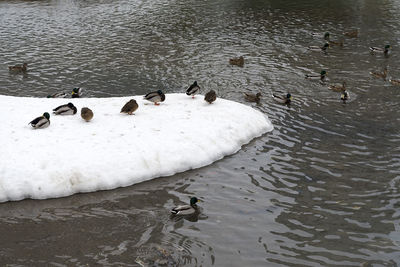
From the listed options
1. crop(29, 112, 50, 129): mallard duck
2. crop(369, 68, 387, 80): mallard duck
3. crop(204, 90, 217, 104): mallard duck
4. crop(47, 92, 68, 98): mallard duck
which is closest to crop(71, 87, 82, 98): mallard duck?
crop(47, 92, 68, 98): mallard duck

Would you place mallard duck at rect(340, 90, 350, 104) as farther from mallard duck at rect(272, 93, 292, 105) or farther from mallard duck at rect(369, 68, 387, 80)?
mallard duck at rect(369, 68, 387, 80)

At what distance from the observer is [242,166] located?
61.8 feet

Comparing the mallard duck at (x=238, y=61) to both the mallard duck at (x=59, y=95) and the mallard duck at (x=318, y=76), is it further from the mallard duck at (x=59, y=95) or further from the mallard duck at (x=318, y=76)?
the mallard duck at (x=59, y=95)

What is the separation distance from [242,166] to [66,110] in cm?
778

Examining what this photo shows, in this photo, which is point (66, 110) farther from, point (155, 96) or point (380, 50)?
point (380, 50)

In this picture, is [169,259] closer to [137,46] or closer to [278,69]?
[278,69]

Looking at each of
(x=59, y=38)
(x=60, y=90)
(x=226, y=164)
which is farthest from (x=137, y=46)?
(x=226, y=164)

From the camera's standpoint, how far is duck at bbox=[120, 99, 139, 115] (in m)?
20.6

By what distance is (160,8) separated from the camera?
54312mm

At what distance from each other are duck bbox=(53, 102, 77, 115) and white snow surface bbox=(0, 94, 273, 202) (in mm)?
322

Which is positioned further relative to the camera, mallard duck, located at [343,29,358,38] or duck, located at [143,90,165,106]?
mallard duck, located at [343,29,358,38]

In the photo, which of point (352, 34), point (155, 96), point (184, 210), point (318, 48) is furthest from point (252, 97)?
point (352, 34)

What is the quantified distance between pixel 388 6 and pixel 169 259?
162ft

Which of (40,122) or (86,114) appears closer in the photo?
(40,122)
